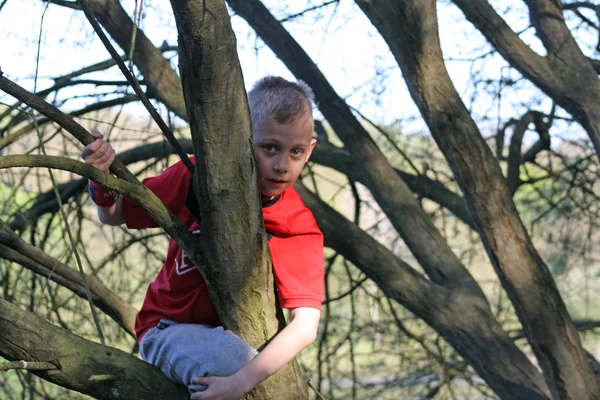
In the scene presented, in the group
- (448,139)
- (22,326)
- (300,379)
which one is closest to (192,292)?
(300,379)

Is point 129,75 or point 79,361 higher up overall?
point 129,75

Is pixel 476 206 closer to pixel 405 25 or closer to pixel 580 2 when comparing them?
pixel 405 25

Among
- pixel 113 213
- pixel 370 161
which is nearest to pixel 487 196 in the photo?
pixel 370 161

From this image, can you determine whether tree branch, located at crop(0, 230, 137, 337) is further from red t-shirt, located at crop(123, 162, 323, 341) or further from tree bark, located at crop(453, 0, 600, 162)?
tree bark, located at crop(453, 0, 600, 162)

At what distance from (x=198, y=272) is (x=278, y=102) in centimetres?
44

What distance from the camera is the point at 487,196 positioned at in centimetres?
266

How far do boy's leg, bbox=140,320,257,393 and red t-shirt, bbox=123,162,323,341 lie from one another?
0.10 metres

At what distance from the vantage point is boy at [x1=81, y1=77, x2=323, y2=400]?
1509mm

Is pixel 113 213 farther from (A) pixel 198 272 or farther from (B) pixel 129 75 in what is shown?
(B) pixel 129 75

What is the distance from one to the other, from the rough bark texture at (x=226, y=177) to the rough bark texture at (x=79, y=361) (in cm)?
19

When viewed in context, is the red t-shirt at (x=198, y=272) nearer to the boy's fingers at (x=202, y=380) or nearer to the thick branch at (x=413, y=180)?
the boy's fingers at (x=202, y=380)

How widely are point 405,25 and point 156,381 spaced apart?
1.59 metres

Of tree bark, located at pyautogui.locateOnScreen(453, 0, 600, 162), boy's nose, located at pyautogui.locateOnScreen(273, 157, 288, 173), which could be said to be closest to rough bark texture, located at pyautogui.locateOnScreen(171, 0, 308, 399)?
boy's nose, located at pyautogui.locateOnScreen(273, 157, 288, 173)

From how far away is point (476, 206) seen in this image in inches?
105
